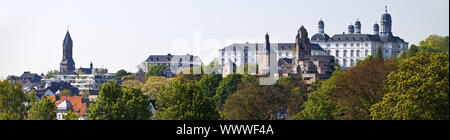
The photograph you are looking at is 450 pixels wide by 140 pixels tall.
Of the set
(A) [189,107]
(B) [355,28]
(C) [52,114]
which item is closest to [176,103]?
(A) [189,107]

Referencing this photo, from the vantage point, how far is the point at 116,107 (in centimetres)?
4497

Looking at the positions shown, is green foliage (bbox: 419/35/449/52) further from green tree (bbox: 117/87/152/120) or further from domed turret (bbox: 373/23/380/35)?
domed turret (bbox: 373/23/380/35)

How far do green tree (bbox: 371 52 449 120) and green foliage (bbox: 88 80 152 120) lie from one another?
14.1 metres

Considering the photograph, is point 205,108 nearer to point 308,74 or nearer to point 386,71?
point 386,71

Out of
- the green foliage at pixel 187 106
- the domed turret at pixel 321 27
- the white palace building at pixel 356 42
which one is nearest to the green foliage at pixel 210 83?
the green foliage at pixel 187 106

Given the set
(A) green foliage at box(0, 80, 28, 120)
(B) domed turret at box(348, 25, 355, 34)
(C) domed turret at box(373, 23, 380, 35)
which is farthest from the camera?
(B) domed turret at box(348, 25, 355, 34)

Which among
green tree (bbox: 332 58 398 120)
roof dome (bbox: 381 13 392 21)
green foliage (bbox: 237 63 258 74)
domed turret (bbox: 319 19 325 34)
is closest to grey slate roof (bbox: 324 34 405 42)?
domed turret (bbox: 319 19 325 34)

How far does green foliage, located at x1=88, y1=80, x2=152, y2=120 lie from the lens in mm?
45031

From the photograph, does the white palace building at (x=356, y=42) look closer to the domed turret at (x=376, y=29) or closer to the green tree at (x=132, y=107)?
the domed turret at (x=376, y=29)

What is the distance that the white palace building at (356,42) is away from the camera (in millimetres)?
177375

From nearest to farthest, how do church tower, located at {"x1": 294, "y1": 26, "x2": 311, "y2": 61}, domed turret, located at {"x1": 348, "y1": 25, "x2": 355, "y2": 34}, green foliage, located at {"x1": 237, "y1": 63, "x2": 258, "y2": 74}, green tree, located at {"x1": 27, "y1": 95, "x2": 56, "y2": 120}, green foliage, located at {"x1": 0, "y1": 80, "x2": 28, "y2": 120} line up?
green foliage, located at {"x1": 0, "y1": 80, "x2": 28, "y2": 120}
green tree, located at {"x1": 27, "y1": 95, "x2": 56, "y2": 120}
green foliage, located at {"x1": 237, "y1": 63, "x2": 258, "y2": 74}
church tower, located at {"x1": 294, "y1": 26, "x2": 311, "y2": 61}
domed turret, located at {"x1": 348, "y1": 25, "x2": 355, "y2": 34}

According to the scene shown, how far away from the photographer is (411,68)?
3753 cm

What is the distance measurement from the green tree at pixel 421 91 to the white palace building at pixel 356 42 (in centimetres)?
13733
